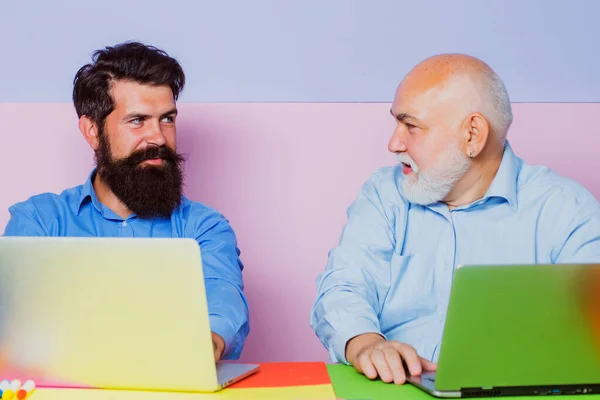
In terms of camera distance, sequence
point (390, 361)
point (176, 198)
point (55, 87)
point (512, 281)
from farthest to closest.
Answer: point (55, 87) < point (176, 198) < point (390, 361) < point (512, 281)

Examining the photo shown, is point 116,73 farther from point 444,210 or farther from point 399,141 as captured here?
point 444,210

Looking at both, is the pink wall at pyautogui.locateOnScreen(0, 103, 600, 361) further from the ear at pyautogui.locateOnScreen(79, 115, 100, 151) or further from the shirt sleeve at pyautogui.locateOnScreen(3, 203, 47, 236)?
the shirt sleeve at pyautogui.locateOnScreen(3, 203, 47, 236)

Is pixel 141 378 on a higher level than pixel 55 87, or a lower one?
lower

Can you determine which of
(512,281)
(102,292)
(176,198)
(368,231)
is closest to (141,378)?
(102,292)

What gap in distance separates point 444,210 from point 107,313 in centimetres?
114

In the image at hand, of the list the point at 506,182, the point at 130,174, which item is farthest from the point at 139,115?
the point at 506,182

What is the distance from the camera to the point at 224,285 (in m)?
2.19

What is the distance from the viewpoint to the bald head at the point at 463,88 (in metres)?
2.16

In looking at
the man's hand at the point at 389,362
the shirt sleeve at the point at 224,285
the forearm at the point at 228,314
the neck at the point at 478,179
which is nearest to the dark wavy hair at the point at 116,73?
the shirt sleeve at the point at 224,285

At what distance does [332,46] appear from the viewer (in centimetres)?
292

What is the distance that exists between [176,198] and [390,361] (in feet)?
3.68

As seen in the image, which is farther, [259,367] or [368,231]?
[368,231]

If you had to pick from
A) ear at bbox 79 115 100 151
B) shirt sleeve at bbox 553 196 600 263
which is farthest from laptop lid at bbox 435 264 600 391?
ear at bbox 79 115 100 151

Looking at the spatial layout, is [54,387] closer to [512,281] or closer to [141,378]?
[141,378]
